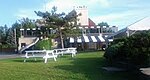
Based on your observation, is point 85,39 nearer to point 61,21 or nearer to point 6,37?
point 61,21

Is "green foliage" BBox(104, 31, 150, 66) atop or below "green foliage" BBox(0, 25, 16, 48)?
below

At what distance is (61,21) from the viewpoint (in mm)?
62000

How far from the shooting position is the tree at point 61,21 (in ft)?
205

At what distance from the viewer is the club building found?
70.6 m

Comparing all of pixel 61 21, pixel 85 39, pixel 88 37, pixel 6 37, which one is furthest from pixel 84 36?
pixel 6 37

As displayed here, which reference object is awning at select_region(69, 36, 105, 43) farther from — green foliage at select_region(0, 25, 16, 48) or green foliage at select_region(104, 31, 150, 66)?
green foliage at select_region(104, 31, 150, 66)

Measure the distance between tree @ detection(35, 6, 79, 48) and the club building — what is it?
87.3 inches

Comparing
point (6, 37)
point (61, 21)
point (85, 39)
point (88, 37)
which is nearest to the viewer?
point (61, 21)

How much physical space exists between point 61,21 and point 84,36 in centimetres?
1258

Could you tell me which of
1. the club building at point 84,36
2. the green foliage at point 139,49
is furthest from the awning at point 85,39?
the green foliage at point 139,49

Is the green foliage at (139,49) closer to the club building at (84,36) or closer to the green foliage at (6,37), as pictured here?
the club building at (84,36)

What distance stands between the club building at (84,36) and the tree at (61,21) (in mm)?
2218

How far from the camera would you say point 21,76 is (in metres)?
13.4

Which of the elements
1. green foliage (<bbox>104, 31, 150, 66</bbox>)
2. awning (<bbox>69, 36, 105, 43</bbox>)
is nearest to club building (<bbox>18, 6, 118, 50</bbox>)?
awning (<bbox>69, 36, 105, 43</bbox>)
